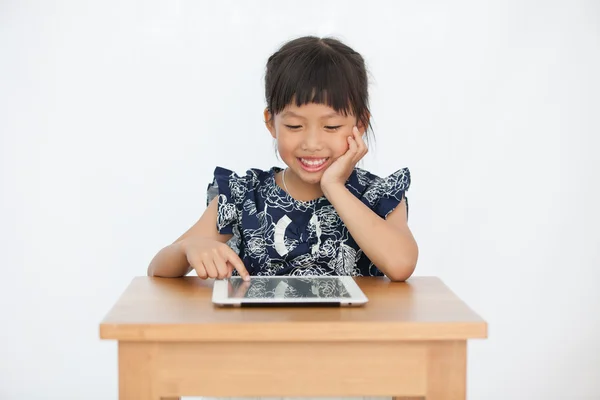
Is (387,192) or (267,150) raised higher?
(267,150)

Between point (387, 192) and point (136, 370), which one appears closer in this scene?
point (136, 370)

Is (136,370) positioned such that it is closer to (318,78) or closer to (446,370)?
(446,370)

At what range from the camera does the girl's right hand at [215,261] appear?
1.32 m

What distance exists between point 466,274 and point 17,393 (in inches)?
55.6

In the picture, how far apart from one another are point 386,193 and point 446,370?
0.58 m

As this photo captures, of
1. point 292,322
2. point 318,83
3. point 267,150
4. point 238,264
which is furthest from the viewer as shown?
point 267,150

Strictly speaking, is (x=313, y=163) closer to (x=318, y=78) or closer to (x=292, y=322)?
(x=318, y=78)

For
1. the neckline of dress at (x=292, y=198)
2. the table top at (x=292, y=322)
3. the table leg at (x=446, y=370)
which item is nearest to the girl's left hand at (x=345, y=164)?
the neckline of dress at (x=292, y=198)

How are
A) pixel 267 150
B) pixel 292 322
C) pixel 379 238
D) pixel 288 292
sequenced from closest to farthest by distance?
pixel 292 322, pixel 288 292, pixel 379 238, pixel 267 150

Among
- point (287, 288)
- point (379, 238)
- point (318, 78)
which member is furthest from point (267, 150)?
point (287, 288)

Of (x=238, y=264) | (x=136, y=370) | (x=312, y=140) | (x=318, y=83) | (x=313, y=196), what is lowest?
(x=136, y=370)

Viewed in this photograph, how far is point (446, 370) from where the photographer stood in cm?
103

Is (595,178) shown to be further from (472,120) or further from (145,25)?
(145,25)

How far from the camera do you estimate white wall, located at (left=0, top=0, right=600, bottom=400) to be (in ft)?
7.77
